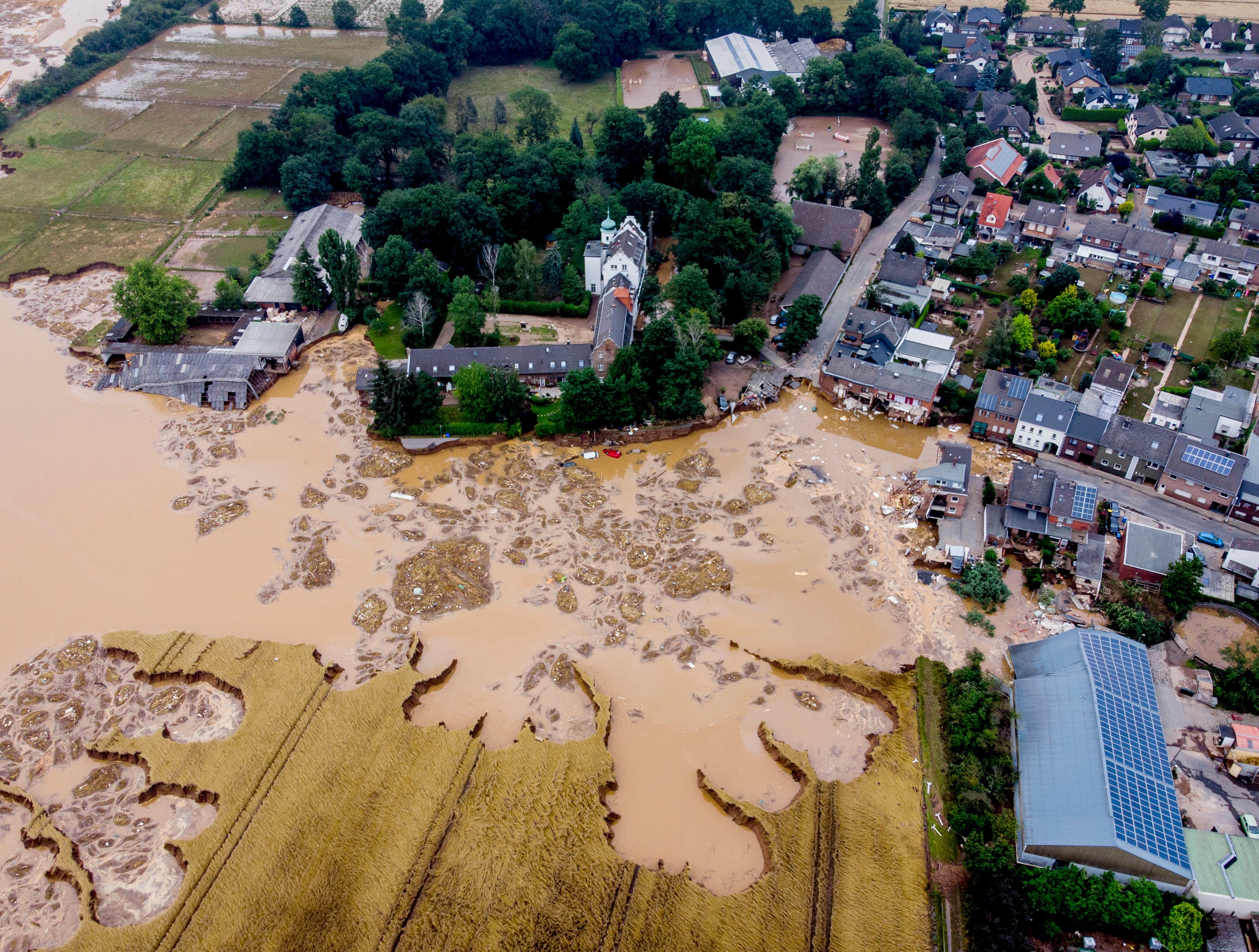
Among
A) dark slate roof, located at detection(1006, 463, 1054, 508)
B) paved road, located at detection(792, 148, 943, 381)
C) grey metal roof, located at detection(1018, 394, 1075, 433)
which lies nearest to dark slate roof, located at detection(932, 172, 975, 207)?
paved road, located at detection(792, 148, 943, 381)

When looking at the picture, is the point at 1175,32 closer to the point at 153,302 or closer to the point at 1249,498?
the point at 1249,498

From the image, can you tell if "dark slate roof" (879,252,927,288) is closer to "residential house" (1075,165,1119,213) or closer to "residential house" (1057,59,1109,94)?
"residential house" (1075,165,1119,213)

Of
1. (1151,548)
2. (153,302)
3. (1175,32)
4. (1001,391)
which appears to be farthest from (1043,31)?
(153,302)

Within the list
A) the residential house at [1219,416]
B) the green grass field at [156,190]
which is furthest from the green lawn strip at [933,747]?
the green grass field at [156,190]

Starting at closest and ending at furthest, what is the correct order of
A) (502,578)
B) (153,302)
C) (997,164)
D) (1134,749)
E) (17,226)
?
(1134,749)
(502,578)
(153,302)
(17,226)
(997,164)

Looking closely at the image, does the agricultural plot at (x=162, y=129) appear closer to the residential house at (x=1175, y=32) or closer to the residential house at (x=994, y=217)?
the residential house at (x=994, y=217)
